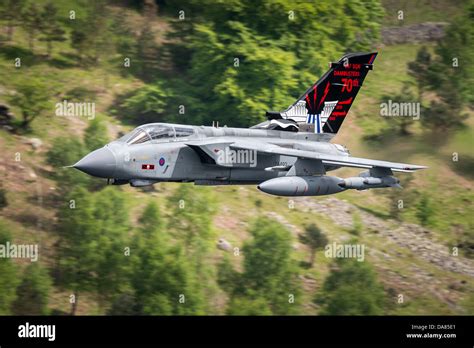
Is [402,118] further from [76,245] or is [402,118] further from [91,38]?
[76,245]

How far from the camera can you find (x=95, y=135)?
69.1 metres

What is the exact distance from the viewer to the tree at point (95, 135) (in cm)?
6894

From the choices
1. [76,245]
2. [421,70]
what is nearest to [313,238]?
[76,245]

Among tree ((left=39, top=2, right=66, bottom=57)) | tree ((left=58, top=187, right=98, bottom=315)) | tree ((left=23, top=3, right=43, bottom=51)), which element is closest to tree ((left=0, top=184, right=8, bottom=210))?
tree ((left=58, top=187, right=98, bottom=315))

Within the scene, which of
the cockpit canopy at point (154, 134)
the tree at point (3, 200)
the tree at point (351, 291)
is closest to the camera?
the cockpit canopy at point (154, 134)

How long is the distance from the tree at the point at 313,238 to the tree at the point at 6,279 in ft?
55.8

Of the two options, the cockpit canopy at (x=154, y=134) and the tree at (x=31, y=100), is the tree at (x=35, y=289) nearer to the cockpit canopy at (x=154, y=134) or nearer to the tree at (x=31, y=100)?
the tree at (x=31, y=100)

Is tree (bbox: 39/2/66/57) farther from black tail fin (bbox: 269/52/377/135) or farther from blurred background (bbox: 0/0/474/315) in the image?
black tail fin (bbox: 269/52/377/135)

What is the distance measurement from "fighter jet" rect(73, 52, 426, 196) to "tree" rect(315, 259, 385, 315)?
17988mm

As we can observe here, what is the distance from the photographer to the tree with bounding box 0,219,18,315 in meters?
66.3

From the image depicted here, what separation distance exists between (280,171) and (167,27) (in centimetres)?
3612

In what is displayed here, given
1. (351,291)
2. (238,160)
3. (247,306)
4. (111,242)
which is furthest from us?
(351,291)

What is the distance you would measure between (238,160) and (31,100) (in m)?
25.9

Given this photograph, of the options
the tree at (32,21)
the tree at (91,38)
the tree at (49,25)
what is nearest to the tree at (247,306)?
the tree at (91,38)
